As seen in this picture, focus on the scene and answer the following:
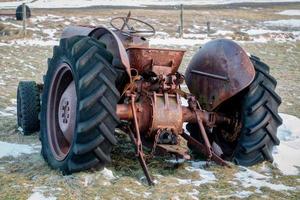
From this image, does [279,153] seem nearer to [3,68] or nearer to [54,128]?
[54,128]

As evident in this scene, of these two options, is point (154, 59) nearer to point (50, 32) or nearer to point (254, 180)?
point (254, 180)

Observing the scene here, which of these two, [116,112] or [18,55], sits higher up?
[116,112]

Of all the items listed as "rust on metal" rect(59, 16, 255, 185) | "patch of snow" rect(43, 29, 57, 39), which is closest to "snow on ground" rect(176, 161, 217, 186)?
"rust on metal" rect(59, 16, 255, 185)

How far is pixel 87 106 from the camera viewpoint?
4.74 meters

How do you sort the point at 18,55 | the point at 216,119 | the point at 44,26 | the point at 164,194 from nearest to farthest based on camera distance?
1. the point at 164,194
2. the point at 216,119
3. the point at 18,55
4. the point at 44,26

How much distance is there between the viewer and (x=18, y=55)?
15211 millimetres

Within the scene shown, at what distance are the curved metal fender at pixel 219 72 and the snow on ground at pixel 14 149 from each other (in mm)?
2126

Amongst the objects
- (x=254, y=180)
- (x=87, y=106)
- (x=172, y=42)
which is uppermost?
(x=87, y=106)

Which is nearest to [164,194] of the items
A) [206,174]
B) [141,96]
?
[206,174]

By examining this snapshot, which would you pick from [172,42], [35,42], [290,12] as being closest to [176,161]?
[35,42]

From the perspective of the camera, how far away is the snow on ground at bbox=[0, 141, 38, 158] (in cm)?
600

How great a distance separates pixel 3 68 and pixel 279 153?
8.80m

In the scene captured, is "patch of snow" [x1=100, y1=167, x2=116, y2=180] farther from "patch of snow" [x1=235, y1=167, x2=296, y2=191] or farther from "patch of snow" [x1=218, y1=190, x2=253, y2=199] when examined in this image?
"patch of snow" [x1=235, y1=167, x2=296, y2=191]

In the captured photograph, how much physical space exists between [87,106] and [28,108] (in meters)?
2.68
